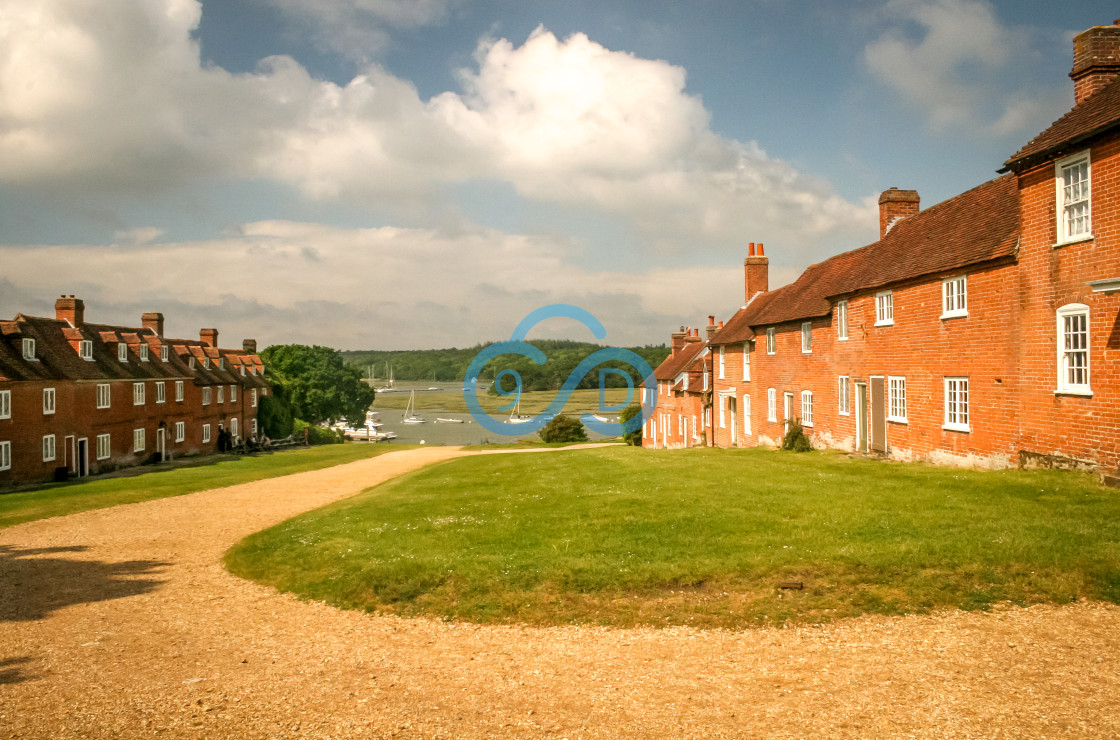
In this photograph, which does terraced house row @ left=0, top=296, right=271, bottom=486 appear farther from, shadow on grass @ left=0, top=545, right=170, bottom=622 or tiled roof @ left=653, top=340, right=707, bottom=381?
tiled roof @ left=653, top=340, right=707, bottom=381

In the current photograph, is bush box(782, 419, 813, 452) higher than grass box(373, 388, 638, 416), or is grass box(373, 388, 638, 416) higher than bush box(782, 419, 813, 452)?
bush box(782, 419, 813, 452)

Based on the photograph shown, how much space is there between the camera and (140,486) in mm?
30578

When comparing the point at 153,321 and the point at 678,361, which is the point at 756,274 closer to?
the point at 678,361

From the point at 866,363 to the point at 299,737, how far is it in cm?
2422

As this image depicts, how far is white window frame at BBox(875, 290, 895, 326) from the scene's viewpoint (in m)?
23.7

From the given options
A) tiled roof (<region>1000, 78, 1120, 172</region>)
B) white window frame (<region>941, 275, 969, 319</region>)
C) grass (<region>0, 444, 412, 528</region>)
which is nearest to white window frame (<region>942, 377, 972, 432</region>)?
white window frame (<region>941, 275, 969, 319</region>)

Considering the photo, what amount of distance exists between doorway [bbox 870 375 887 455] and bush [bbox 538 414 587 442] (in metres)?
55.7

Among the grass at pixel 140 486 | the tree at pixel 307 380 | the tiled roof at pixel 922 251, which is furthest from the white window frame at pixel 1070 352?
the tree at pixel 307 380

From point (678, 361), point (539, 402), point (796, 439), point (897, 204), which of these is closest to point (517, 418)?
point (539, 402)

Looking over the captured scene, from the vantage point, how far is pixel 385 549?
46.9 ft

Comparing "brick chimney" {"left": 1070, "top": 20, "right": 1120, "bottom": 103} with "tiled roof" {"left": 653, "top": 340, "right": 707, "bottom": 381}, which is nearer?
"brick chimney" {"left": 1070, "top": 20, "right": 1120, "bottom": 103}

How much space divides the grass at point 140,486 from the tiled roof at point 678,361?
26576 millimetres

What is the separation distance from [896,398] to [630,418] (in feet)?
163

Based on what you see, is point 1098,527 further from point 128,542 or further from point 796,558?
point 128,542
